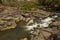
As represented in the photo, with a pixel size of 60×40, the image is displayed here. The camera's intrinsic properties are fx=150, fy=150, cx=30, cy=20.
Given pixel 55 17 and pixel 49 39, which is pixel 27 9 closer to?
pixel 55 17

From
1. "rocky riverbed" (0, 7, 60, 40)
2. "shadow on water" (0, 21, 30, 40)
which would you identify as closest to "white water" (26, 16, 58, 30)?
"rocky riverbed" (0, 7, 60, 40)

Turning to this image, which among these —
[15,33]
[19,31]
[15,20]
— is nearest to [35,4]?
[15,20]

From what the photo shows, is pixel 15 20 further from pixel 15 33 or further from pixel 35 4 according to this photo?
pixel 35 4

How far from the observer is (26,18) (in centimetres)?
1648

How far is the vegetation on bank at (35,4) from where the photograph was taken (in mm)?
18812

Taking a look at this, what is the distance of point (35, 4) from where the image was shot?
2019 centimetres

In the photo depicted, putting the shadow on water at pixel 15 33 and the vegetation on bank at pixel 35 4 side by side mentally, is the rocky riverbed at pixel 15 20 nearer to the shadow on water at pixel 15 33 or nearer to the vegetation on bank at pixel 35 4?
the shadow on water at pixel 15 33

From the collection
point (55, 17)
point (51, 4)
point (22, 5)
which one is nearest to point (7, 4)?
point (22, 5)

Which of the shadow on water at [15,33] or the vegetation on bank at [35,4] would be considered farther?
the vegetation on bank at [35,4]

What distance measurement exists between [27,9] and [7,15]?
3.30m

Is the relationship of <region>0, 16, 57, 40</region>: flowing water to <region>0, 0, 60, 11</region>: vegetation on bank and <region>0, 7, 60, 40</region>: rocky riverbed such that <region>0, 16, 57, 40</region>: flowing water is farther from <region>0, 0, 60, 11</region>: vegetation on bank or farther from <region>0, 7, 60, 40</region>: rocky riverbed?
<region>0, 0, 60, 11</region>: vegetation on bank

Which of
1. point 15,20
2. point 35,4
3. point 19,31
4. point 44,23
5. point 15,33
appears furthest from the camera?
point 35,4

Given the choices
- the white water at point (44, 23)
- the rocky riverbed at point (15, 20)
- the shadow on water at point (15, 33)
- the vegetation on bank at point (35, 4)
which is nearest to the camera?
the shadow on water at point (15, 33)

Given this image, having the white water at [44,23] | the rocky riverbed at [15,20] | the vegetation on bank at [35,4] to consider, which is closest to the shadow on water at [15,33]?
the rocky riverbed at [15,20]
